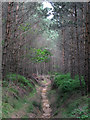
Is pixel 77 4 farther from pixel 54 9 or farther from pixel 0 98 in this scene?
pixel 0 98

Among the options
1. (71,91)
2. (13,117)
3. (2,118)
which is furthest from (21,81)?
(2,118)

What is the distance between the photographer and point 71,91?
10.2 meters

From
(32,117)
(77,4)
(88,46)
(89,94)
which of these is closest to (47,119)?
(32,117)

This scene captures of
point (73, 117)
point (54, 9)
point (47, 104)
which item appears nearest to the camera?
point (73, 117)

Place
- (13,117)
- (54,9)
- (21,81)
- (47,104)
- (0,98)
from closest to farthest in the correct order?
1. (13,117)
2. (0,98)
3. (54,9)
4. (47,104)
5. (21,81)

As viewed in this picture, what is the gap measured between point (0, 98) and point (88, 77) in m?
5.43

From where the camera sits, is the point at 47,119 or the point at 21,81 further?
the point at 21,81

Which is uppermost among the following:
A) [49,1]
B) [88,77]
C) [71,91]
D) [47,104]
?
[49,1]

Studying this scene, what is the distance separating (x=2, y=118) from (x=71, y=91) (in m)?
5.70

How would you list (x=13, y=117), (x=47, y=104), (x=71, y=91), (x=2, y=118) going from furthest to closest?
(x=47, y=104) → (x=71, y=91) → (x=13, y=117) → (x=2, y=118)

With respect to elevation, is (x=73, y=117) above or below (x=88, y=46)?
below

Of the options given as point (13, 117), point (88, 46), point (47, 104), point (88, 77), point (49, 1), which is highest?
point (49, 1)

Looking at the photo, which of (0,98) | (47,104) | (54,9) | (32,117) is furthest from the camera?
(47,104)

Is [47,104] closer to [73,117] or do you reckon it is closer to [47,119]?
[47,119]
